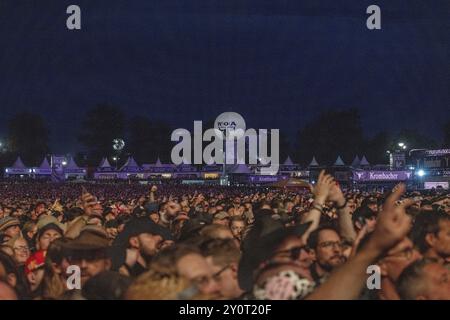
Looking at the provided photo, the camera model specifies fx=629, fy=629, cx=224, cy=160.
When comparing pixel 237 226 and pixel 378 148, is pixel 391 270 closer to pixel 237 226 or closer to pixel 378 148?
pixel 237 226

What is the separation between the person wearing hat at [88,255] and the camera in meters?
5.22

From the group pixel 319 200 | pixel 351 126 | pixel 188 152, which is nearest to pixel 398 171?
pixel 319 200

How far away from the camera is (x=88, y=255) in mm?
5344

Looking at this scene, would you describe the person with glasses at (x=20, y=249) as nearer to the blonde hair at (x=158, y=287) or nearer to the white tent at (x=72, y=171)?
the blonde hair at (x=158, y=287)

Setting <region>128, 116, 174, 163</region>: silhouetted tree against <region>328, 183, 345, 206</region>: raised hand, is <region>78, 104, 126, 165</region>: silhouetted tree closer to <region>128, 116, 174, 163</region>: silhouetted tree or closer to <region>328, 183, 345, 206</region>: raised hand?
<region>128, 116, 174, 163</region>: silhouetted tree

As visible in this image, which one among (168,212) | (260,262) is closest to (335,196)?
(260,262)

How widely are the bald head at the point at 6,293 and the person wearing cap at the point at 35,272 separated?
2.62 ft

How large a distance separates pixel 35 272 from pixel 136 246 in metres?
1.00

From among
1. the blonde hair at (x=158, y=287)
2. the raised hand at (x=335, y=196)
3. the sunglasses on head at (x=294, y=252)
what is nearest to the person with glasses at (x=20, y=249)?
the raised hand at (x=335, y=196)

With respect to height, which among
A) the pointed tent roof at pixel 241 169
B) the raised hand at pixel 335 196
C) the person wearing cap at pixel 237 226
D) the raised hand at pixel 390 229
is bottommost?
the person wearing cap at pixel 237 226

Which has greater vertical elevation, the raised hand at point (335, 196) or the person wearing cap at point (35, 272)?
the raised hand at point (335, 196)

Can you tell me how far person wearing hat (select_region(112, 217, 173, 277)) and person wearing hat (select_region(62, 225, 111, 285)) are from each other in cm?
20
